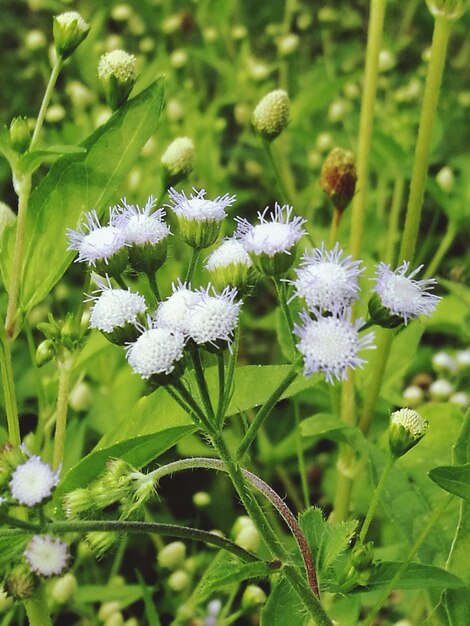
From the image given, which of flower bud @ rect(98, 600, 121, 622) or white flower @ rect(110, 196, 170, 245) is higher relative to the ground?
white flower @ rect(110, 196, 170, 245)

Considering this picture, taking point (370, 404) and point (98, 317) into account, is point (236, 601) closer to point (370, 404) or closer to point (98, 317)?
point (370, 404)

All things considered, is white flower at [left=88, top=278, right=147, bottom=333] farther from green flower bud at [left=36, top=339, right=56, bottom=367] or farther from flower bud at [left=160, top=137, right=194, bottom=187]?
flower bud at [left=160, top=137, right=194, bottom=187]

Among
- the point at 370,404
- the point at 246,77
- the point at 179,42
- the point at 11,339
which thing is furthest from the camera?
the point at 179,42

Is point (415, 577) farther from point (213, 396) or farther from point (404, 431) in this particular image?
point (213, 396)

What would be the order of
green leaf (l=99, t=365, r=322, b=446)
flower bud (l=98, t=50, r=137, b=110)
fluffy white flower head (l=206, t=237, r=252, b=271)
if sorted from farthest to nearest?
flower bud (l=98, t=50, r=137, b=110) < green leaf (l=99, t=365, r=322, b=446) < fluffy white flower head (l=206, t=237, r=252, b=271)

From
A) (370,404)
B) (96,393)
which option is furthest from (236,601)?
(370,404)

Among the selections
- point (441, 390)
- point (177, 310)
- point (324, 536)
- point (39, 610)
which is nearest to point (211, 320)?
point (177, 310)

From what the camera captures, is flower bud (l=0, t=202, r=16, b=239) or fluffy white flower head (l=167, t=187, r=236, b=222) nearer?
fluffy white flower head (l=167, t=187, r=236, b=222)

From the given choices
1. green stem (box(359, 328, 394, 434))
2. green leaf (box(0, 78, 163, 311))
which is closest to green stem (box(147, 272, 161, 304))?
green leaf (box(0, 78, 163, 311))
